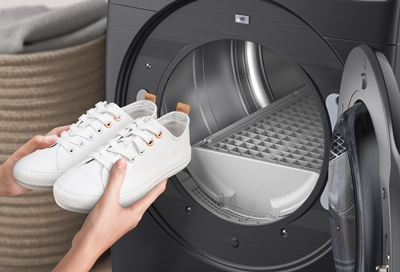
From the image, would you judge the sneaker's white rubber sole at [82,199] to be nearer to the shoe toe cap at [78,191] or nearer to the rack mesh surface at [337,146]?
the shoe toe cap at [78,191]

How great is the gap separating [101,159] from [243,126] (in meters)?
0.49

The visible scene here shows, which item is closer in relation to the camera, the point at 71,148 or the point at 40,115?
the point at 71,148

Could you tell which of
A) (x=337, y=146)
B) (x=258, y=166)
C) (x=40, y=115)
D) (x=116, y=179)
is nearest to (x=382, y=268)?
(x=337, y=146)

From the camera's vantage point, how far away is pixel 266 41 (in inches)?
42.3

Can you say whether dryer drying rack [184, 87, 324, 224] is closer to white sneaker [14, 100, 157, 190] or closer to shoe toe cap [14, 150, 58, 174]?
white sneaker [14, 100, 157, 190]

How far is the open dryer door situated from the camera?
69 cm

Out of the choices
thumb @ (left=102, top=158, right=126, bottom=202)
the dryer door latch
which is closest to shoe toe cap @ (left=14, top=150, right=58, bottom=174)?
thumb @ (left=102, top=158, right=126, bottom=202)

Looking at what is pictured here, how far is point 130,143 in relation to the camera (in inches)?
40.0

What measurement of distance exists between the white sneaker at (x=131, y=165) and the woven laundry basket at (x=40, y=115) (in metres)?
0.38

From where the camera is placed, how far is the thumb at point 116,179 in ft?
3.09

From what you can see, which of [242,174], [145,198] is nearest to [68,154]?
[145,198]

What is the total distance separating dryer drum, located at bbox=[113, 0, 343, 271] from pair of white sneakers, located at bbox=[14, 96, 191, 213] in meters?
0.17

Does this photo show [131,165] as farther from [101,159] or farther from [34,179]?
[34,179]

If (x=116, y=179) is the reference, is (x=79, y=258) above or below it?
below
